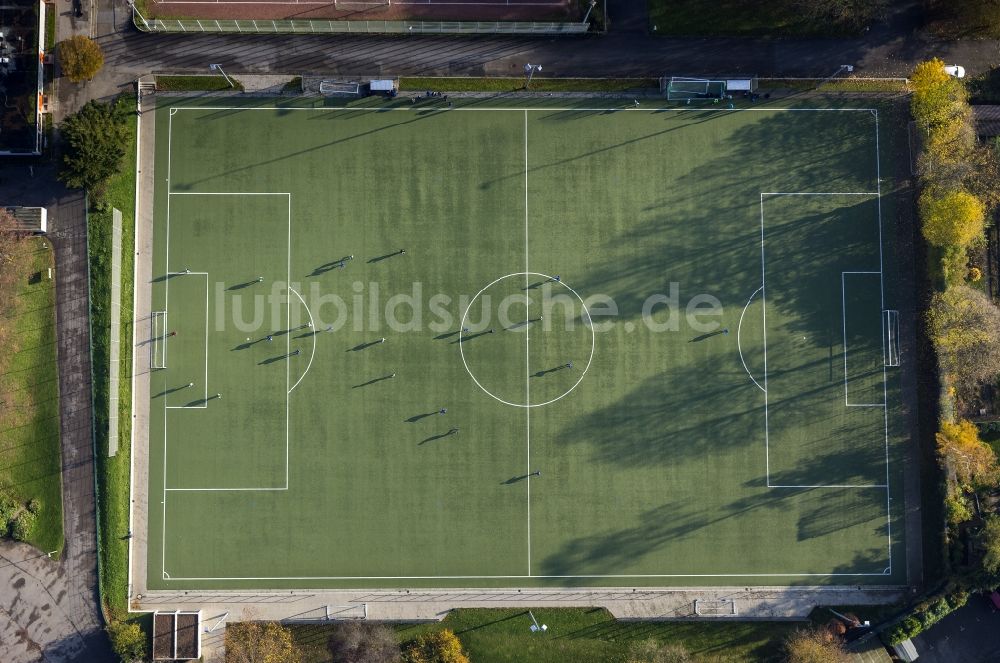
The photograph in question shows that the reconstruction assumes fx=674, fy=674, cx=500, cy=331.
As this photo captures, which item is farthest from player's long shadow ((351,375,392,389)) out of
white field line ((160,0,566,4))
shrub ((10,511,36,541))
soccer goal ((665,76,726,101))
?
soccer goal ((665,76,726,101))

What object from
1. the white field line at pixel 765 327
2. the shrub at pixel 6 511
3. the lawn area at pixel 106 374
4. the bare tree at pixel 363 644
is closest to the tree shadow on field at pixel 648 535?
the white field line at pixel 765 327

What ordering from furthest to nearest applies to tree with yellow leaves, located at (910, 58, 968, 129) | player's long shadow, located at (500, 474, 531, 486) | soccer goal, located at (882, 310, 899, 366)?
soccer goal, located at (882, 310, 899, 366) → player's long shadow, located at (500, 474, 531, 486) → tree with yellow leaves, located at (910, 58, 968, 129)

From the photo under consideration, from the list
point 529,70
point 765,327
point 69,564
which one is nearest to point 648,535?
point 765,327

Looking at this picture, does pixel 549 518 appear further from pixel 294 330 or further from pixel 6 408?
pixel 6 408

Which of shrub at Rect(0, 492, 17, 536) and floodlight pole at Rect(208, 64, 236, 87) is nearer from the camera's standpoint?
shrub at Rect(0, 492, 17, 536)

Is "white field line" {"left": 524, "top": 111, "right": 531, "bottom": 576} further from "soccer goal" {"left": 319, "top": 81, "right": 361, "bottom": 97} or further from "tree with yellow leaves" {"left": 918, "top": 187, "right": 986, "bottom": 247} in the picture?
"tree with yellow leaves" {"left": 918, "top": 187, "right": 986, "bottom": 247}

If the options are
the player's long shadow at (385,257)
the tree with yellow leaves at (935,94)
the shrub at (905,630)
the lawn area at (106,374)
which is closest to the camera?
the shrub at (905,630)

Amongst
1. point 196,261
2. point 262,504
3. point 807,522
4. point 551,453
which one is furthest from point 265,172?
point 807,522

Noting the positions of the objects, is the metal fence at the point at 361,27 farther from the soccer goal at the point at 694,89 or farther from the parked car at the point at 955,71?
the parked car at the point at 955,71
